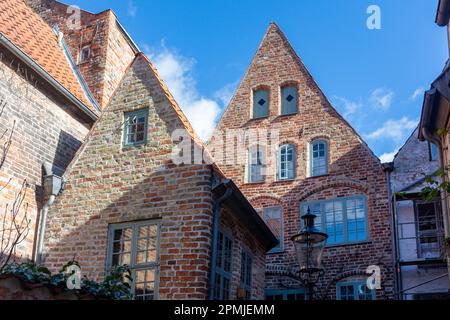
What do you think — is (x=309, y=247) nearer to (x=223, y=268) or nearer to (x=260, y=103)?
(x=223, y=268)

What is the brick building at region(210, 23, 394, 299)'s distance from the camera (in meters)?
17.4

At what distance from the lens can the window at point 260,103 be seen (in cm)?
2027

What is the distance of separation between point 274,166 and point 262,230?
23.1 feet

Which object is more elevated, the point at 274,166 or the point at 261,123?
the point at 261,123

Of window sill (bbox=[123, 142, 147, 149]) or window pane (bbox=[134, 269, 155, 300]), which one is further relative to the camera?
window sill (bbox=[123, 142, 147, 149])

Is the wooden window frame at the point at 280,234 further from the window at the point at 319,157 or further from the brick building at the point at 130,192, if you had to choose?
the brick building at the point at 130,192

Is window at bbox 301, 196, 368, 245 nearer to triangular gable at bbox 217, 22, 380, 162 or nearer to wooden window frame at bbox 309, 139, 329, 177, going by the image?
wooden window frame at bbox 309, 139, 329, 177

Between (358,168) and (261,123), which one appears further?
(261,123)

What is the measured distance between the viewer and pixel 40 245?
11.0 meters

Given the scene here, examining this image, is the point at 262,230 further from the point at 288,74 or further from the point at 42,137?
the point at 288,74

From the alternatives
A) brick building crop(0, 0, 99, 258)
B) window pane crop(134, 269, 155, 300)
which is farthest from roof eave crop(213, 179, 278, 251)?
brick building crop(0, 0, 99, 258)

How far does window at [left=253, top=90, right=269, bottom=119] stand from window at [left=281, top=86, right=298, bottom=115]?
0.51 m

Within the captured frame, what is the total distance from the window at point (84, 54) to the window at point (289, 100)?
617 centimetres
